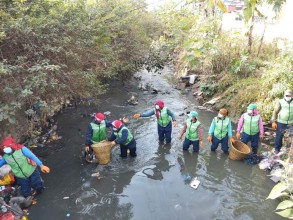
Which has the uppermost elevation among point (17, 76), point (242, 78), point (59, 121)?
point (17, 76)

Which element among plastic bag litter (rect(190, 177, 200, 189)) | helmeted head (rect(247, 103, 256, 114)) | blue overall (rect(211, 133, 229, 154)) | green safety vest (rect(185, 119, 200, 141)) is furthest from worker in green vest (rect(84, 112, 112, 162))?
helmeted head (rect(247, 103, 256, 114))

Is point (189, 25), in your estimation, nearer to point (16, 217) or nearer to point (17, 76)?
point (17, 76)

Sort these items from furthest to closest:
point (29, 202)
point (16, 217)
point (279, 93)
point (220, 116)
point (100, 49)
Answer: point (100, 49), point (279, 93), point (220, 116), point (29, 202), point (16, 217)

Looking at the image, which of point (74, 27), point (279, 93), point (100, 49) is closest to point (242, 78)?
point (279, 93)

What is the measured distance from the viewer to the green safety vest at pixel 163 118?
834cm

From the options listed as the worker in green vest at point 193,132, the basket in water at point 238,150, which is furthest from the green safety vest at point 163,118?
the basket in water at point 238,150

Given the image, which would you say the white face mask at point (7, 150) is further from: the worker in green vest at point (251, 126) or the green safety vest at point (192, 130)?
the worker in green vest at point (251, 126)

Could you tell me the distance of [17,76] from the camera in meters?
6.58

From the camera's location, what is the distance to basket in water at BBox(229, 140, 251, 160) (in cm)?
755

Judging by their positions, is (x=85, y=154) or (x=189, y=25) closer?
(x=85, y=154)

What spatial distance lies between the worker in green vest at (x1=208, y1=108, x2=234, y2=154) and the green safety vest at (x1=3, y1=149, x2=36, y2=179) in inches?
189

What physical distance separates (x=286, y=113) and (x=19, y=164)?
22.1 feet

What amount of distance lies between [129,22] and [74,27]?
6.40 metres

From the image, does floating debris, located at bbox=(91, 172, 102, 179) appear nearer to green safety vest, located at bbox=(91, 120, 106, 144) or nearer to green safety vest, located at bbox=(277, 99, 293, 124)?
green safety vest, located at bbox=(91, 120, 106, 144)
